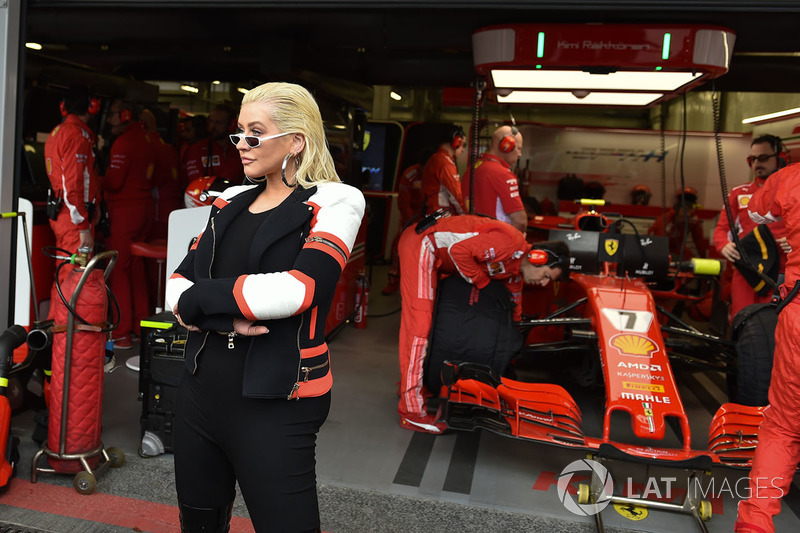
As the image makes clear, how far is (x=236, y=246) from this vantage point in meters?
1.69

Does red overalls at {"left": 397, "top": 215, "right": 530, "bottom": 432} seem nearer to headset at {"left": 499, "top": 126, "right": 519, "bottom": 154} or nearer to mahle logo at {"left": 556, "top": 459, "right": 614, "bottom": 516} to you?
mahle logo at {"left": 556, "top": 459, "right": 614, "bottom": 516}

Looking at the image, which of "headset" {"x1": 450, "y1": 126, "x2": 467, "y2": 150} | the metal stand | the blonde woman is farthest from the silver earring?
"headset" {"x1": 450, "y1": 126, "x2": 467, "y2": 150}

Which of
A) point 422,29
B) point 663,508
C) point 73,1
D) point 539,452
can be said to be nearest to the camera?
point 663,508

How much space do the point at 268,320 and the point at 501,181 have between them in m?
3.57

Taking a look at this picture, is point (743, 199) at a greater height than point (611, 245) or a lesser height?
greater

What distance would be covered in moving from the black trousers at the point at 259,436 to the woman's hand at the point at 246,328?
79 mm

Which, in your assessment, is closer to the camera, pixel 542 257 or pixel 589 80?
pixel 542 257

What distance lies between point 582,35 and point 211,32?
2.87m

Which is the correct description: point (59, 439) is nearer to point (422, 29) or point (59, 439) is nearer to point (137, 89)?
point (422, 29)

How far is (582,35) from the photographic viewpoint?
3768mm

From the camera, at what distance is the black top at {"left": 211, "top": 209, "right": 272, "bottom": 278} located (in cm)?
167

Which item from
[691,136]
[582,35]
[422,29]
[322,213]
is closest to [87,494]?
[322,213]

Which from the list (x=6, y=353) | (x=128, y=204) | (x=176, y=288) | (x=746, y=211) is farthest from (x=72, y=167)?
(x=746, y=211)

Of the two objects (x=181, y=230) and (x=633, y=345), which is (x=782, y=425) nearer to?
(x=633, y=345)
